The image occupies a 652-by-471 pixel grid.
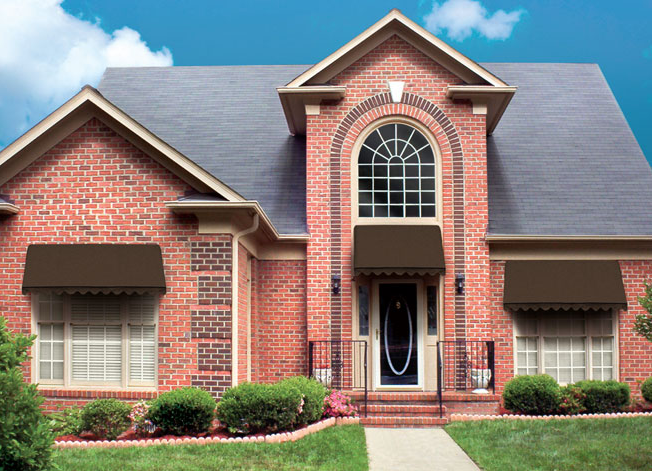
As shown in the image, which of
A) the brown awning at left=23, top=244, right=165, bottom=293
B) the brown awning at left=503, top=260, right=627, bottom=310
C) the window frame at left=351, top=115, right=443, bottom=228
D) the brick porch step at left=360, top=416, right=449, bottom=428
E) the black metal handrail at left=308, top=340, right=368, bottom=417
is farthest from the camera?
the window frame at left=351, top=115, right=443, bottom=228

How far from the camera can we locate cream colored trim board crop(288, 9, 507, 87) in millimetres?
15555

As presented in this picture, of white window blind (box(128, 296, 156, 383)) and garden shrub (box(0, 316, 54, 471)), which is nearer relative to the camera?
garden shrub (box(0, 316, 54, 471))

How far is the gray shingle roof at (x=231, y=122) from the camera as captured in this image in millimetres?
16906

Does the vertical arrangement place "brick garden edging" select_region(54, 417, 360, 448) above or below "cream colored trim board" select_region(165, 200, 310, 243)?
below

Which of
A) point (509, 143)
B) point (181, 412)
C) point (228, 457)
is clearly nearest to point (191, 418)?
point (181, 412)

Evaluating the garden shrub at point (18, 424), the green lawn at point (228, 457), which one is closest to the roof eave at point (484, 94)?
the green lawn at point (228, 457)

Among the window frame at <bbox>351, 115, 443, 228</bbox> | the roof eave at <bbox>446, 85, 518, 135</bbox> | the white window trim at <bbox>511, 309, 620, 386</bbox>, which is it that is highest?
the roof eave at <bbox>446, 85, 518, 135</bbox>

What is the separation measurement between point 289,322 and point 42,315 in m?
5.01

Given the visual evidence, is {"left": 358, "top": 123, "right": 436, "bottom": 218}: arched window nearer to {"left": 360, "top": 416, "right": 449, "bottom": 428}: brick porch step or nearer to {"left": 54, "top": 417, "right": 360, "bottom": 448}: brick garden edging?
{"left": 360, "top": 416, "right": 449, "bottom": 428}: brick porch step

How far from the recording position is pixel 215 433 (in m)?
11.4

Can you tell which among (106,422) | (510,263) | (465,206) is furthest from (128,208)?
(510,263)

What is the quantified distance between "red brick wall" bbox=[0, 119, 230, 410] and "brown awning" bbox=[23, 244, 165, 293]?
0.75ft

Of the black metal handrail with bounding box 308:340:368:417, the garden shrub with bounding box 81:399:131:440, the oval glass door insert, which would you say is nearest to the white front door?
the oval glass door insert

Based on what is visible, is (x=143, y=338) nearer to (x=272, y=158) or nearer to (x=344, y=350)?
(x=344, y=350)
